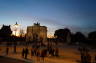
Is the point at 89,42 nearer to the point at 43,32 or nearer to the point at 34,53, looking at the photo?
the point at 43,32

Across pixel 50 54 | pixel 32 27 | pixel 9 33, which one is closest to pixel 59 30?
pixel 9 33

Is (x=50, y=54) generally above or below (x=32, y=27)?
below

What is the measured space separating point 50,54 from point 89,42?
46.0 m

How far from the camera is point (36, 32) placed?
6894cm

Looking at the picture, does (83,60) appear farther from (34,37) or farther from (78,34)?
(78,34)

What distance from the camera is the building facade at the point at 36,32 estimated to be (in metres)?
68.2

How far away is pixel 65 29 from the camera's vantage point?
111625mm

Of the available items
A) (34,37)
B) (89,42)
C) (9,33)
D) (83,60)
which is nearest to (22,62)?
(83,60)

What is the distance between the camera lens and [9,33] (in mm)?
86625

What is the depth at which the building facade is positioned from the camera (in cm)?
6819

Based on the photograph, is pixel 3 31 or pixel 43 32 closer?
pixel 43 32

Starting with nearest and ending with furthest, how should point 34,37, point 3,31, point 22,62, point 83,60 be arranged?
point 22,62
point 83,60
point 34,37
point 3,31

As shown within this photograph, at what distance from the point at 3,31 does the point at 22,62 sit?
69.5 m

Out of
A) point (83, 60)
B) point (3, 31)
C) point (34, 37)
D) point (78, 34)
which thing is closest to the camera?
point (83, 60)
